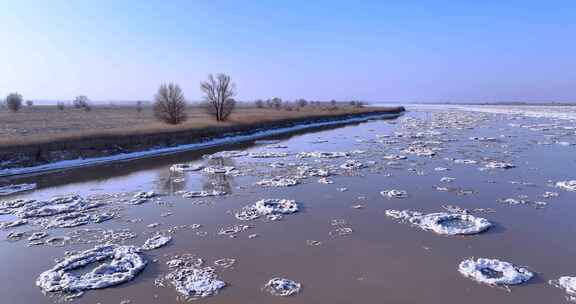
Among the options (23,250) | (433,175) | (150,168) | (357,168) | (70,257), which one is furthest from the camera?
(150,168)

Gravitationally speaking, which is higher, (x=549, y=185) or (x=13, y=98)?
(x=13, y=98)

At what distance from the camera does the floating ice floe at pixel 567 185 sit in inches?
488

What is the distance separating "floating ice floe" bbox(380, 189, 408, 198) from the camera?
11977 mm

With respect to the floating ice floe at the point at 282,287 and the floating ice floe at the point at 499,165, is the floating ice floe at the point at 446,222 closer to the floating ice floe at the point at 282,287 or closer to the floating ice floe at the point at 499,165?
the floating ice floe at the point at 282,287

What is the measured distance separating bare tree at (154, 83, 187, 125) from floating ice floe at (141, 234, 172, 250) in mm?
28706

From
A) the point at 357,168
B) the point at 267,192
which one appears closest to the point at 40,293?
the point at 267,192

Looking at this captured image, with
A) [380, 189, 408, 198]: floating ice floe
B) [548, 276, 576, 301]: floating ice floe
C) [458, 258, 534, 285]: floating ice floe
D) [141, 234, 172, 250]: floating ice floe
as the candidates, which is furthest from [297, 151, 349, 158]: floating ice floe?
[548, 276, 576, 301]: floating ice floe

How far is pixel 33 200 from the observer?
12750 mm

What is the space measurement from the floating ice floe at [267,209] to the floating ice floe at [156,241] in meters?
2.22

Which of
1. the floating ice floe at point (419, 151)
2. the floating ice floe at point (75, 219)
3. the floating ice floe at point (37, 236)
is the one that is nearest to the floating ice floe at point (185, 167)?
the floating ice floe at point (75, 219)

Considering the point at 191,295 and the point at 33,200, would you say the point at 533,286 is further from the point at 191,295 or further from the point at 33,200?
the point at 33,200

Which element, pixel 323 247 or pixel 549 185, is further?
pixel 549 185

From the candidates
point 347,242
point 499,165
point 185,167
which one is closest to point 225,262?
point 347,242

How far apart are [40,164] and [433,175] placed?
20.9m
